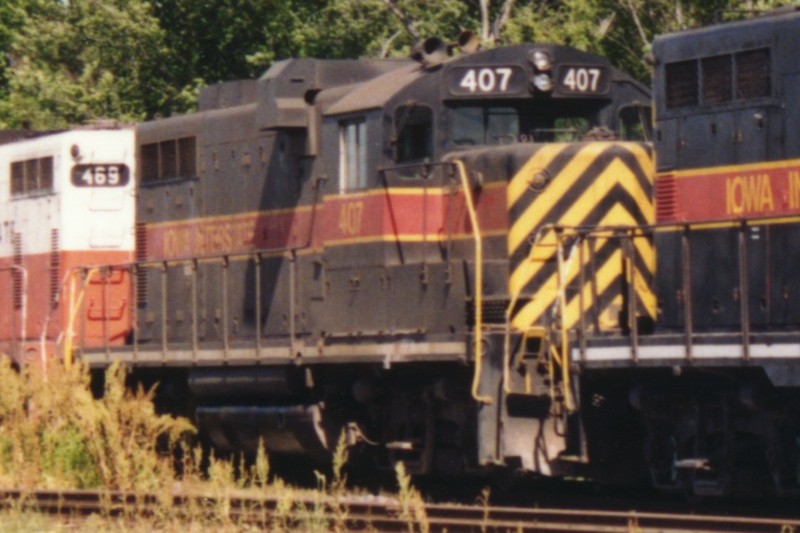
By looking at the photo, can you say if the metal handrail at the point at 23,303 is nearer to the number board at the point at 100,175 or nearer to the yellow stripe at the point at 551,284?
the number board at the point at 100,175

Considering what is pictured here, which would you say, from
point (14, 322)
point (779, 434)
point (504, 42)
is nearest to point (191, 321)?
point (14, 322)

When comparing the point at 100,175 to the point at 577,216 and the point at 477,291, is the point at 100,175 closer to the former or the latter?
the point at 477,291

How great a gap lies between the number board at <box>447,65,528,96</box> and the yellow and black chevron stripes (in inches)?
28.2

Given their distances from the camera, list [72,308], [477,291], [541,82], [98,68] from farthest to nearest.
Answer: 1. [98,68]
2. [72,308]
3. [541,82]
4. [477,291]

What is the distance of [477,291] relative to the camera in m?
12.7

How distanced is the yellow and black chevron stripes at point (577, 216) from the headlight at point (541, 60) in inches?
31.5

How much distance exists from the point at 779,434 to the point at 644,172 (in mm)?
2734

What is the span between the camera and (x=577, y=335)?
1213 cm

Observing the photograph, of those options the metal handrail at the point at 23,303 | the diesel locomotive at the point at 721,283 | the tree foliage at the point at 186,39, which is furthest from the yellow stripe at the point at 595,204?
the tree foliage at the point at 186,39

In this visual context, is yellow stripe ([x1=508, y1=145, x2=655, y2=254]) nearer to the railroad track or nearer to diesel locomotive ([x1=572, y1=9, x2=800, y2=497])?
diesel locomotive ([x1=572, y1=9, x2=800, y2=497])

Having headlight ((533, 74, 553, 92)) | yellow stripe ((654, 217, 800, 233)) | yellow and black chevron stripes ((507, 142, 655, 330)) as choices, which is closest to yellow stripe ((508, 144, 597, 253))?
yellow and black chevron stripes ((507, 142, 655, 330))

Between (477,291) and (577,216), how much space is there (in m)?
1.10

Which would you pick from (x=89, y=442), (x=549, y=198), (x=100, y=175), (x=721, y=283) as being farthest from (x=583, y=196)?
(x=100, y=175)

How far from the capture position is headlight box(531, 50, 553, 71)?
13422 mm
